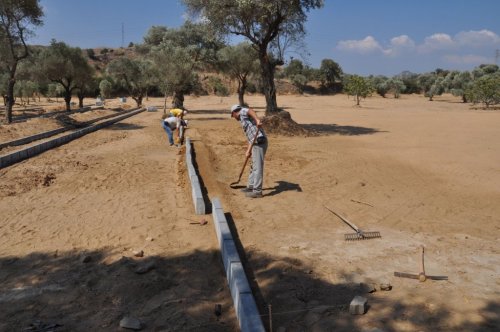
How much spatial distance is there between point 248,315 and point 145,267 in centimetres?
166

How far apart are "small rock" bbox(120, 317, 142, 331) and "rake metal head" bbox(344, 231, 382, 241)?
2.88 metres

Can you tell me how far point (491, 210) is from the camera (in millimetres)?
6902

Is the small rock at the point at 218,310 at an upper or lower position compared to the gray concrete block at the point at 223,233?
lower

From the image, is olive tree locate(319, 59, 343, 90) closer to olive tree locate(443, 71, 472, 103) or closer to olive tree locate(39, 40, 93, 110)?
olive tree locate(443, 71, 472, 103)

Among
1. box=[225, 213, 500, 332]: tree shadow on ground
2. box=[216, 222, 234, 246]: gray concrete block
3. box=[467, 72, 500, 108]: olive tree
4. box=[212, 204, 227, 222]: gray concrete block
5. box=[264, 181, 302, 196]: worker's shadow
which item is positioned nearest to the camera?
box=[225, 213, 500, 332]: tree shadow on ground

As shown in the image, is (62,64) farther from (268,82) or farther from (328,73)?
(328,73)

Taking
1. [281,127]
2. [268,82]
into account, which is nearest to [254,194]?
[281,127]

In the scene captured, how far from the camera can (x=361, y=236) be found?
5535mm

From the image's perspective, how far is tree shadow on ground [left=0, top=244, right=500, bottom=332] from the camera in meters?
3.64

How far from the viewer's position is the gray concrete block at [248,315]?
330 cm

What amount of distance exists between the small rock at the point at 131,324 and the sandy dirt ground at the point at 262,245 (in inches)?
3.0

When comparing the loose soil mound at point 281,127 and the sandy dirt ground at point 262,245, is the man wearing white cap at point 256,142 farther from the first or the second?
the loose soil mound at point 281,127

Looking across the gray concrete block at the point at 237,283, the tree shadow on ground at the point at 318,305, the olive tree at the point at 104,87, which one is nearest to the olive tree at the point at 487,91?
the tree shadow on ground at the point at 318,305

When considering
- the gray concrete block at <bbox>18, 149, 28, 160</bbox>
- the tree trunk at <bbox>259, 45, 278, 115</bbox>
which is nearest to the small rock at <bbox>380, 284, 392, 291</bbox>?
the gray concrete block at <bbox>18, 149, 28, 160</bbox>
